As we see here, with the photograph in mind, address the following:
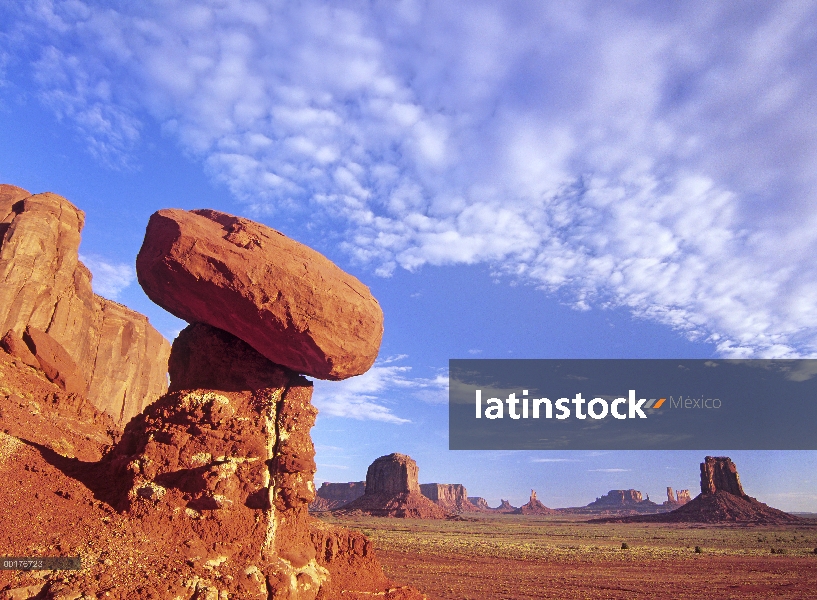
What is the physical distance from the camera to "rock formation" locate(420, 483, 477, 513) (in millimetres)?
158125

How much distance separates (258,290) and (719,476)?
402 feet

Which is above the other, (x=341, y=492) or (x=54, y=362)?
(x=54, y=362)

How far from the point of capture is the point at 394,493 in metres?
108

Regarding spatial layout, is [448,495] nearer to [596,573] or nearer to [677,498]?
[677,498]

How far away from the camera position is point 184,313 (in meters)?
9.96

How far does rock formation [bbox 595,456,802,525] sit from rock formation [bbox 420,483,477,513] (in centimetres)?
7034

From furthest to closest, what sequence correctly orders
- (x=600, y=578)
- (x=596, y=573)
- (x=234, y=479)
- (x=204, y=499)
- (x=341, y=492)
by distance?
(x=341, y=492)
(x=596, y=573)
(x=600, y=578)
(x=234, y=479)
(x=204, y=499)

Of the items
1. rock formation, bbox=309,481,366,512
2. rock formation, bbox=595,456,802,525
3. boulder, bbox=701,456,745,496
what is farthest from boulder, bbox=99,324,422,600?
rock formation, bbox=309,481,366,512

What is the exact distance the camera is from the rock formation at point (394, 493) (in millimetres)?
97125

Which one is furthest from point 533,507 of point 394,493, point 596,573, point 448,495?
point 596,573

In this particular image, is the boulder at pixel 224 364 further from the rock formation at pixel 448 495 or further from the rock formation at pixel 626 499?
the rock formation at pixel 626 499

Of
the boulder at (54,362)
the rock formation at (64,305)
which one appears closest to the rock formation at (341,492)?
the rock formation at (64,305)

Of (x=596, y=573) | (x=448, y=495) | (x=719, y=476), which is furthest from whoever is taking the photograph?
(x=448, y=495)

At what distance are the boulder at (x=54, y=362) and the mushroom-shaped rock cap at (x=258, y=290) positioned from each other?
56.3 ft
